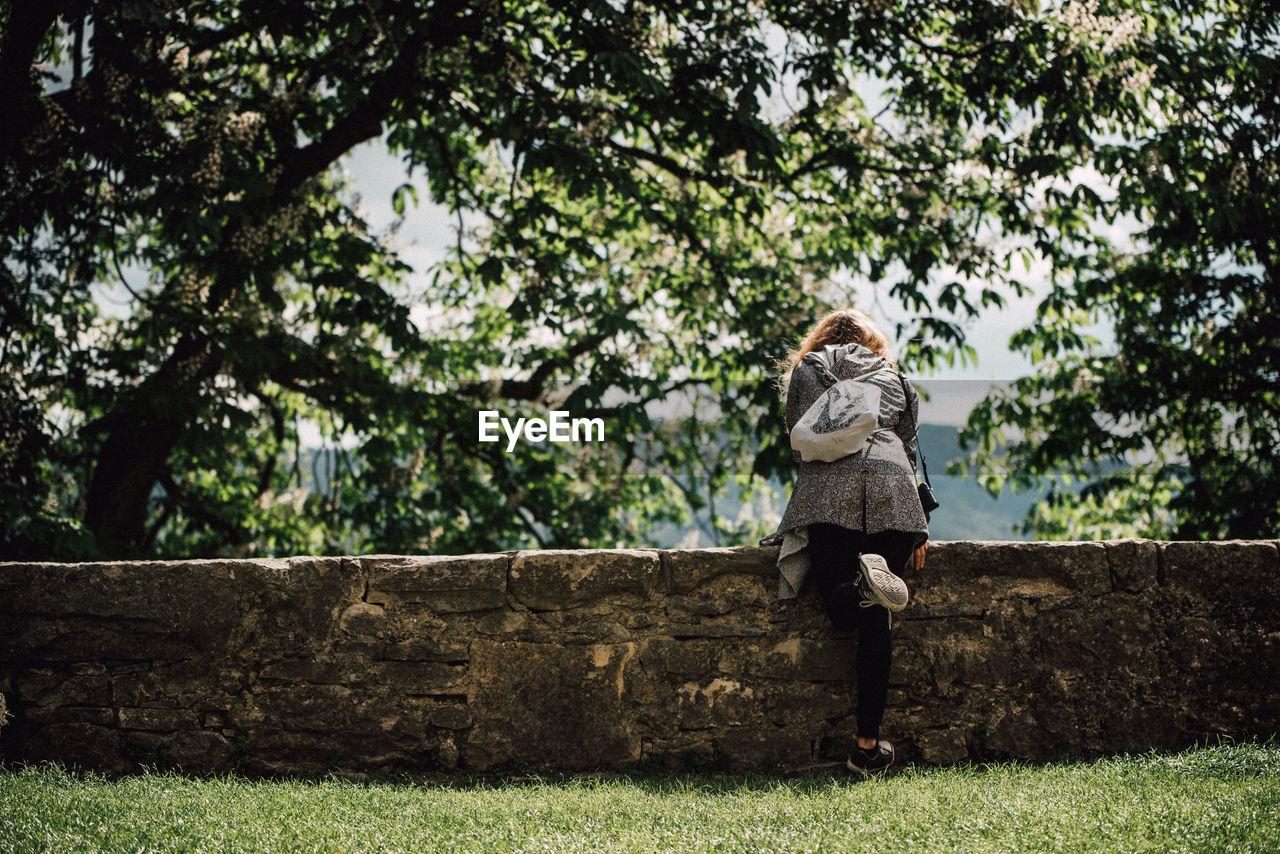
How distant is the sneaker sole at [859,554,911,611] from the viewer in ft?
9.27

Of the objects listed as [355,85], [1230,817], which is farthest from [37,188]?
[1230,817]

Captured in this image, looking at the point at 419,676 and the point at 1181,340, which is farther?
the point at 1181,340

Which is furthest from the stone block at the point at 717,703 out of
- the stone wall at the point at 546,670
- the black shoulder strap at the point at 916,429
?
the black shoulder strap at the point at 916,429

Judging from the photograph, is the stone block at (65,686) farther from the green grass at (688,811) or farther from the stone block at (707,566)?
the stone block at (707,566)

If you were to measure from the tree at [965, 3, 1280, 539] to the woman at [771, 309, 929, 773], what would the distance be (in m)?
4.39

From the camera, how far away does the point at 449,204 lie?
8383 mm

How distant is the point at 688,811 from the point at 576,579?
0.91 metres

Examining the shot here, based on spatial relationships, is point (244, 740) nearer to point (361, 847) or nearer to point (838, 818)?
point (361, 847)

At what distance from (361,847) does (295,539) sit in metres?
7.95

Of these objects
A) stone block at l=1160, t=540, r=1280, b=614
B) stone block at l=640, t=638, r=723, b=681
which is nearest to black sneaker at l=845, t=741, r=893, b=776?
stone block at l=640, t=638, r=723, b=681

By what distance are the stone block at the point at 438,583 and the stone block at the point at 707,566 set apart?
0.61m

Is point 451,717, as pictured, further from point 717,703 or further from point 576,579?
point 717,703

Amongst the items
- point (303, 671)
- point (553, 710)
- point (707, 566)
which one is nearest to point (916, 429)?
point (707, 566)

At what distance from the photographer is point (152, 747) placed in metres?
3.24
